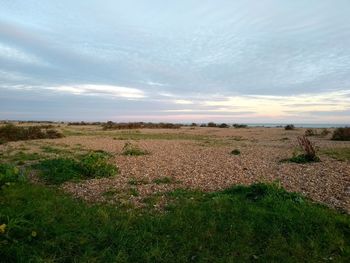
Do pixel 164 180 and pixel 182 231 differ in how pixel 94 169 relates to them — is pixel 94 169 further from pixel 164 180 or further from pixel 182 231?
pixel 182 231

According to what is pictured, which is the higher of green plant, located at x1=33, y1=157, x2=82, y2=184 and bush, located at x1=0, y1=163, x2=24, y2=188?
bush, located at x1=0, y1=163, x2=24, y2=188

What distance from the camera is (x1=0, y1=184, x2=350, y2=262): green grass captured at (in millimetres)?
4898

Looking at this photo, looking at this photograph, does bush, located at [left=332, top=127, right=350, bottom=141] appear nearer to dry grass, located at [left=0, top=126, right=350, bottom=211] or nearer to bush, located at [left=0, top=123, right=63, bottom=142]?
dry grass, located at [left=0, top=126, right=350, bottom=211]

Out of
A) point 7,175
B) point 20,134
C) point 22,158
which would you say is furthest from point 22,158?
point 20,134

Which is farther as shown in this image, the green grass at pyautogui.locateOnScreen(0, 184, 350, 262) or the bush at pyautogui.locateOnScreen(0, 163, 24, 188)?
the bush at pyautogui.locateOnScreen(0, 163, 24, 188)

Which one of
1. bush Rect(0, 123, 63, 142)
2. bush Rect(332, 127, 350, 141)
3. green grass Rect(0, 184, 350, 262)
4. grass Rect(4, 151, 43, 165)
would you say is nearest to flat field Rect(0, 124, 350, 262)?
green grass Rect(0, 184, 350, 262)

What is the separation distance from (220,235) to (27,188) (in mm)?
5399

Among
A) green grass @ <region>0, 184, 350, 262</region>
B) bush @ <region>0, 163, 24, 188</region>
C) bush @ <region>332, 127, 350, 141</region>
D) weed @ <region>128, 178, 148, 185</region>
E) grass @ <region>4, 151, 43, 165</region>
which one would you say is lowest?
green grass @ <region>0, 184, 350, 262</region>

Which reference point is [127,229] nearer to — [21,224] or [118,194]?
[21,224]

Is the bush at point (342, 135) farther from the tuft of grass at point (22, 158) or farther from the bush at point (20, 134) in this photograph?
the bush at point (20, 134)

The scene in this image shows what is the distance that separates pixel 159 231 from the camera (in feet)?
18.7

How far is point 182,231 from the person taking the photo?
5676mm

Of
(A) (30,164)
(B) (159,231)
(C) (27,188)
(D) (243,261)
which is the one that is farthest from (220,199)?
(A) (30,164)

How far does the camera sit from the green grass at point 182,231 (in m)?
4.90
